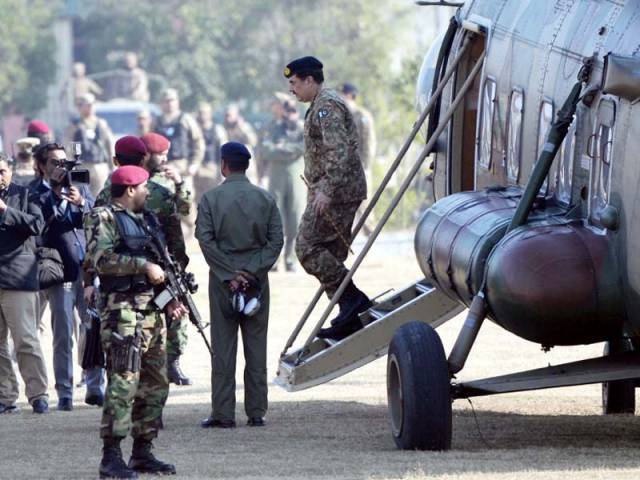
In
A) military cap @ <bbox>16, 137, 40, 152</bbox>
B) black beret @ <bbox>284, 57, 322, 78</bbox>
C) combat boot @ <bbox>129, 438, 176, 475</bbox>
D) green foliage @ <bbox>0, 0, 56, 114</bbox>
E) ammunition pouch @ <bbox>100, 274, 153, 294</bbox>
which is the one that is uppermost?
black beret @ <bbox>284, 57, 322, 78</bbox>

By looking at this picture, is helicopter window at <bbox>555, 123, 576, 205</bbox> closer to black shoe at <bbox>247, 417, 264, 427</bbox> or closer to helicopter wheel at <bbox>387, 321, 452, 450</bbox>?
helicopter wheel at <bbox>387, 321, 452, 450</bbox>

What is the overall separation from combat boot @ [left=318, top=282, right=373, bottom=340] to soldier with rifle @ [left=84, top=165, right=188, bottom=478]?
Answer: 2.69 m

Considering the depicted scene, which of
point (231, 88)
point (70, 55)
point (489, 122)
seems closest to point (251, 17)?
point (231, 88)

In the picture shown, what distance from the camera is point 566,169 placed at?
11133 mm

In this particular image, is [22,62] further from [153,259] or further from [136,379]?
[136,379]

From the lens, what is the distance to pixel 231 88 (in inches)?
2408

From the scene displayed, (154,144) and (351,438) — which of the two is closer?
(351,438)

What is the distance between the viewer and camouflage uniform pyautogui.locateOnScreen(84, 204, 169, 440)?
34.0ft

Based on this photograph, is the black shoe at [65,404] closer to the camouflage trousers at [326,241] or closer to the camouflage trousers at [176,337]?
the camouflage trousers at [176,337]

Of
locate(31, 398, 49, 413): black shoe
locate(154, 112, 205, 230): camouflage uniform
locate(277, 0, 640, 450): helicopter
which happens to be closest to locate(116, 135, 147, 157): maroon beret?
locate(277, 0, 640, 450): helicopter

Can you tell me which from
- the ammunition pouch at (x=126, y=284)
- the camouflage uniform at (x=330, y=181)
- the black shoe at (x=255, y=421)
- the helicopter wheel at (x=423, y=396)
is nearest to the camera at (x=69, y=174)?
the camouflage uniform at (x=330, y=181)

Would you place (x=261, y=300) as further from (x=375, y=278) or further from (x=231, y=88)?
(x=231, y=88)

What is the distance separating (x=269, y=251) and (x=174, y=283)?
1.92 m

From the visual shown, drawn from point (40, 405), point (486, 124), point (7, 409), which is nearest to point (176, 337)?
point (40, 405)
